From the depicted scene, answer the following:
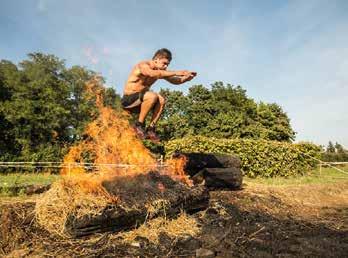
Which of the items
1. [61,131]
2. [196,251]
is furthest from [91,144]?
[61,131]

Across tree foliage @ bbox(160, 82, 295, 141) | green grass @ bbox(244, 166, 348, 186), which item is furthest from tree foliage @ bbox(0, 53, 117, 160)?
green grass @ bbox(244, 166, 348, 186)

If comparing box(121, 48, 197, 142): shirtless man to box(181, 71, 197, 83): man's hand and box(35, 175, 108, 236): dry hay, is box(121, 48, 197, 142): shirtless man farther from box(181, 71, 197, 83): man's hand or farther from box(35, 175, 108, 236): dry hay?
box(35, 175, 108, 236): dry hay

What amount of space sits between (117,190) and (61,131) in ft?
83.0

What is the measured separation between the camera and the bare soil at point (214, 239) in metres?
4.66

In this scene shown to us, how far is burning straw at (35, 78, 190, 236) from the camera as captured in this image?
5.05 m

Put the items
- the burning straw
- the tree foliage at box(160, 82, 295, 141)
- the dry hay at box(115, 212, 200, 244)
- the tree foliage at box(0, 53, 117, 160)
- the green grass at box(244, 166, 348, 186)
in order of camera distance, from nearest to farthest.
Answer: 1. the burning straw
2. the dry hay at box(115, 212, 200, 244)
3. the green grass at box(244, 166, 348, 186)
4. the tree foliage at box(0, 53, 117, 160)
5. the tree foliage at box(160, 82, 295, 141)

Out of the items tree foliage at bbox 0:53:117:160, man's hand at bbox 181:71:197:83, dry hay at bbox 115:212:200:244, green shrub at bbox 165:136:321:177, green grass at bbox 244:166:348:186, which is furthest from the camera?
tree foliage at bbox 0:53:117:160

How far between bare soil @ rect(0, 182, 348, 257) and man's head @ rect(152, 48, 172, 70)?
126 inches

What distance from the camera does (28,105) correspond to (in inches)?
1019

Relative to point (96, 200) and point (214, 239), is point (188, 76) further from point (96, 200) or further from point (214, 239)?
point (214, 239)

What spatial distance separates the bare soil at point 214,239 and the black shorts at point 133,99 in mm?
2707

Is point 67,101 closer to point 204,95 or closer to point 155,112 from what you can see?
point 204,95

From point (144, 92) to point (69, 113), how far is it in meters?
25.1

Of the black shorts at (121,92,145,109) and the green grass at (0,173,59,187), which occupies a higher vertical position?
the black shorts at (121,92,145,109)
